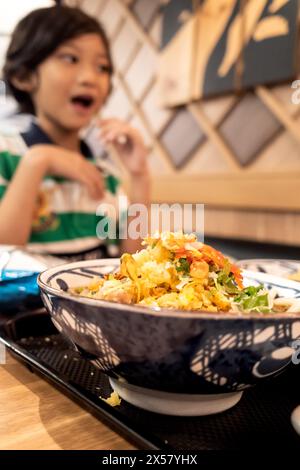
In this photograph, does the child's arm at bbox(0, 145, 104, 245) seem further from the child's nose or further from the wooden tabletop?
the wooden tabletop

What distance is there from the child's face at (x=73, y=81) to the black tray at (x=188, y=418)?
88cm

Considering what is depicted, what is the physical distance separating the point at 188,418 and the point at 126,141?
1.14 meters

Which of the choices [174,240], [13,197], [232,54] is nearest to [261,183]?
[232,54]

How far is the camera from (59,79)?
1.12 m

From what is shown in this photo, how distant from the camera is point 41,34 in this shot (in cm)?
113

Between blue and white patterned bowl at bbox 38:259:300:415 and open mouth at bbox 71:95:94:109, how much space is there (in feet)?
3.10

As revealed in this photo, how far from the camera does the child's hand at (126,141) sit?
50.3 inches

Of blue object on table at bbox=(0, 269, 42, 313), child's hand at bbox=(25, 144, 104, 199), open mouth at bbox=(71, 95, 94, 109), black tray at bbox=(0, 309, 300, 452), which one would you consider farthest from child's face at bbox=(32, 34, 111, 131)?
black tray at bbox=(0, 309, 300, 452)

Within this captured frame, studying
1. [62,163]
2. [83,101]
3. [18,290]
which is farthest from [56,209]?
[18,290]

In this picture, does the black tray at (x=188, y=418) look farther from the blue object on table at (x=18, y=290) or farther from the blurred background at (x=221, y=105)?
the blurred background at (x=221, y=105)

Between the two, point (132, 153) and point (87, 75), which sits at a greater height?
point (87, 75)

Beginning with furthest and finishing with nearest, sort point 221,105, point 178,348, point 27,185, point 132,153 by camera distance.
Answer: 1. point 221,105
2. point 132,153
3. point 27,185
4. point 178,348

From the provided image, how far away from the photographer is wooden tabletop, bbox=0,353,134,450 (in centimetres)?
28

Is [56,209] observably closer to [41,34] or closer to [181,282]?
[41,34]
